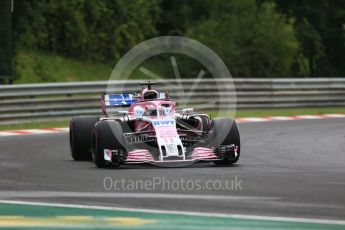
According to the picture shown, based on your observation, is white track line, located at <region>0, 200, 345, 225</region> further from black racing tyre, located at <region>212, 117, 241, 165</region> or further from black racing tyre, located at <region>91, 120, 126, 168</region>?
black racing tyre, located at <region>212, 117, 241, 165</region>

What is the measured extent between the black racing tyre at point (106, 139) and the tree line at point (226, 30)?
1947 centimetres

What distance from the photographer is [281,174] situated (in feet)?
41.5

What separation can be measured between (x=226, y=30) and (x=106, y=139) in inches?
945

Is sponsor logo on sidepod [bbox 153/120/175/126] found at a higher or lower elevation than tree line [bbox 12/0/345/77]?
lower

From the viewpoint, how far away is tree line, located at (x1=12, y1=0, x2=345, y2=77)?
36.9 metres

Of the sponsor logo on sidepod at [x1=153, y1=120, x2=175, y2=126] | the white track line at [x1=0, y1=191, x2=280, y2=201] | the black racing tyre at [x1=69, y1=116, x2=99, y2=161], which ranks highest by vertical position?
the sponsor logo on sidepod at [x1=153, y1=120, x2=175, y2=126]

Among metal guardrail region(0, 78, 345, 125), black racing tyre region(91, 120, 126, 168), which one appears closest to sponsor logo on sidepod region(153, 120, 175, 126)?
black racing tyre region(91, 120, 126, 168)

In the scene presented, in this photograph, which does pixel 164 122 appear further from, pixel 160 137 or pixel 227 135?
pixel 227 135

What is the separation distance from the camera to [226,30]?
3728 centimetres

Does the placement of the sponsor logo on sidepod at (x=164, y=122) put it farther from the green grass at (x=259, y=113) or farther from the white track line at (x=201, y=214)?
the green grass at (x=259, y=113)

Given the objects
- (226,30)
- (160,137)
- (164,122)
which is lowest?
(160,137)

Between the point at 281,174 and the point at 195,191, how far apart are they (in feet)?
6.77

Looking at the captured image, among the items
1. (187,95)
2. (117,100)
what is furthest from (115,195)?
(187,95)

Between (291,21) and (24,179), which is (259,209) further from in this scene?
(291,21)
